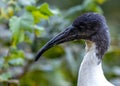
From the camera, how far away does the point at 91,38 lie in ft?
13.0

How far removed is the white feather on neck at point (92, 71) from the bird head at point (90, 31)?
0.14 feet

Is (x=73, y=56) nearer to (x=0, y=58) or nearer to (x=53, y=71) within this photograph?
(x=53, y=71)

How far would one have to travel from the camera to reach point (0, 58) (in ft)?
14.8

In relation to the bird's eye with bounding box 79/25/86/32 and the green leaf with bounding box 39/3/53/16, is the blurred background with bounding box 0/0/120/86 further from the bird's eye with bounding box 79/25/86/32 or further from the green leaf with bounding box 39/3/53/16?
the bird's eye with bounding box 79/25/86/32

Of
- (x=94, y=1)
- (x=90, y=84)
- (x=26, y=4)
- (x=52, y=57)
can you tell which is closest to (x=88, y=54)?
(x=90, y=84)

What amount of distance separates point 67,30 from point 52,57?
5.09 feet

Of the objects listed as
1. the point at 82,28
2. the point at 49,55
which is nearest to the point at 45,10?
the point at 82,28

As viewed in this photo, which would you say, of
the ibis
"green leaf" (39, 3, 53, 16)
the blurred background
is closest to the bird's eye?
the ibis

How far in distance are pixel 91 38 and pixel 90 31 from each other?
0.16 feet

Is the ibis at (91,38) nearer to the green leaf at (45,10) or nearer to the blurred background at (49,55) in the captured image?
the green leaf at (45,10)

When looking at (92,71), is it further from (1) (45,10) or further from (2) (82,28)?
(1) (45,10)

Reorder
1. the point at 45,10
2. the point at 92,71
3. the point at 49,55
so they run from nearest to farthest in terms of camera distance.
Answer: the point at 92,71, the point at 45,10, the point at 49,55

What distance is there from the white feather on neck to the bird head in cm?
4

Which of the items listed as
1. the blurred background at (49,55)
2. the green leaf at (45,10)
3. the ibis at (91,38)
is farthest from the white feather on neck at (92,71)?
the blurred background at (49,55)
